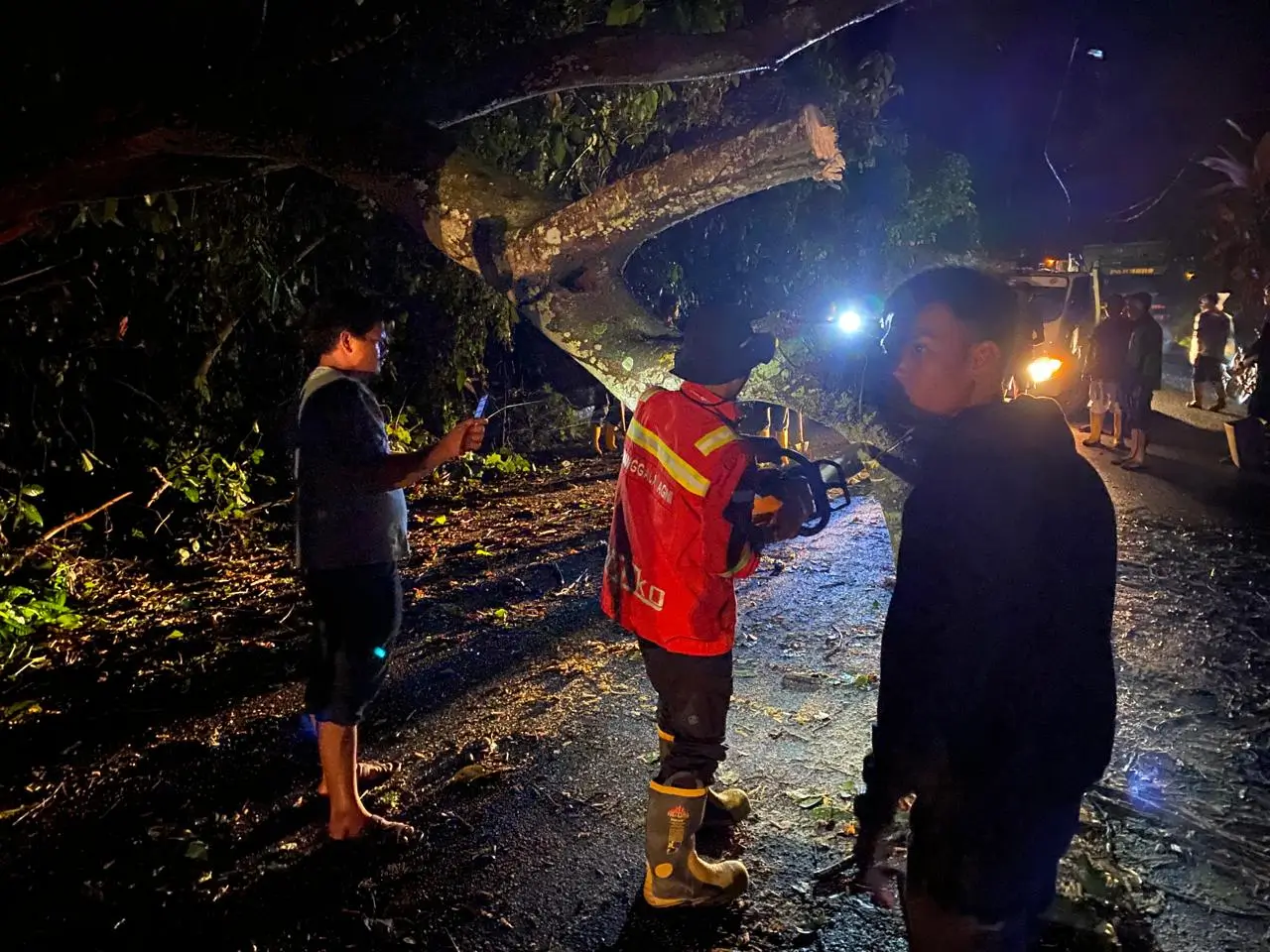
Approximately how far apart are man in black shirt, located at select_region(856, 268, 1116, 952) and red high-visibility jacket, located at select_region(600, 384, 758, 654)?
0.75 metres

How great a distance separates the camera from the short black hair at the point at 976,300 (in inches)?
67.0

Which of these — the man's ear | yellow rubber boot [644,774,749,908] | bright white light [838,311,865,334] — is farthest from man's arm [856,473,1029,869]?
bright white light [838,311,865,334]

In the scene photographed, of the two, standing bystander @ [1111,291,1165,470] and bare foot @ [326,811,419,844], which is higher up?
standing bystander @ [1111,291,1165,470]

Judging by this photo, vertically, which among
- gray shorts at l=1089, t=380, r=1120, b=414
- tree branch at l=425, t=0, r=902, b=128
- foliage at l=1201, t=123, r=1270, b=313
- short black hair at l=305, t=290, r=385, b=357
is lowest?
gray shorts at l=1089, t=380, r=1120, b=414

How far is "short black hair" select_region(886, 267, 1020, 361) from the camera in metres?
1.70

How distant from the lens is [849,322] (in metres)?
4.04

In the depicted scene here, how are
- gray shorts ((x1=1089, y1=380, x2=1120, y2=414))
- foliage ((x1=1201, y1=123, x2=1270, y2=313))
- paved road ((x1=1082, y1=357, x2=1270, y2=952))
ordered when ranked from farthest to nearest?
foliage ((x1=1201, y1=123, x2=1270, y2=313)) < gray shorts ((x1=1089, y1=380, x2=1120, y2=414)) < paved road ((x1=1082, y1=357, x2=1270, y2=952))

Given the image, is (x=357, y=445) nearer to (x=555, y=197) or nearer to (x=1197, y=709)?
(x=555, y=197)

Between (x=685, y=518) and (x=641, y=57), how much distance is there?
6.31 feet

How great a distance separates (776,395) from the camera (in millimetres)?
3875

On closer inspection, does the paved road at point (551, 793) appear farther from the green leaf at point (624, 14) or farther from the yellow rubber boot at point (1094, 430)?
the yellow rubber boot at point (1094, 430)

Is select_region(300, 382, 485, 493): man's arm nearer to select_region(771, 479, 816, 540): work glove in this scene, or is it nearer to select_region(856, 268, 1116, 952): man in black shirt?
select_region(771, 479, 816, 540): work glove

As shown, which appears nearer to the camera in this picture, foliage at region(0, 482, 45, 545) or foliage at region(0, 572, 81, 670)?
foliage at region(0, 572, 81, 670)

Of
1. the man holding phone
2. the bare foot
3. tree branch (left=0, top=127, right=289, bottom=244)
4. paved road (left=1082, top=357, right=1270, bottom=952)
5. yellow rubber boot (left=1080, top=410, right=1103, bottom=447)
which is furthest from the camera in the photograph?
yellow rubber boot (left=1080, top=410, right=1103, bottom=447)
